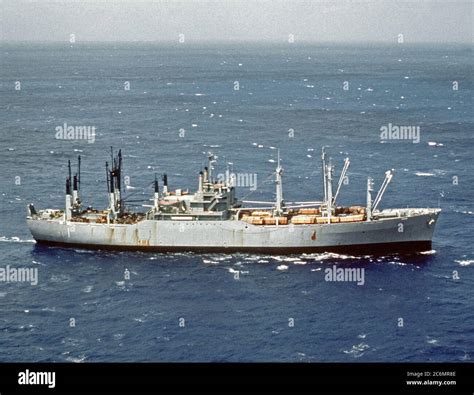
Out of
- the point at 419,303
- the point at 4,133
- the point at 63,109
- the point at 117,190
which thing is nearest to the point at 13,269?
the point at 117,190

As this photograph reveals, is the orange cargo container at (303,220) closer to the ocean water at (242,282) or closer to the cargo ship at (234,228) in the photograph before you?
the cargo ship at (234,228)

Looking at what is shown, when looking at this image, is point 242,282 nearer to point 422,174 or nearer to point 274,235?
point 274,235

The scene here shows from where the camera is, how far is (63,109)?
17725 cm

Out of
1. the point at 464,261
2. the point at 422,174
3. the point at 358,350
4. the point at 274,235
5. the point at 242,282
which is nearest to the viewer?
the point at 358,350

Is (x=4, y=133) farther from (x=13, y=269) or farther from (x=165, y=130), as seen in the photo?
(x=13, y=269)

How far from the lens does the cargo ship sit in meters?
77.2

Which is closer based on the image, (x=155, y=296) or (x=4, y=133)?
(x=155, y=296)

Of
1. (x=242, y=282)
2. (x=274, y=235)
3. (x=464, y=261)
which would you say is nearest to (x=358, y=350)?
(x=242, y=282)

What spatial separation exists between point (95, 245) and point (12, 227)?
11511 mm

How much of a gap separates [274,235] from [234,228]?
13.1 feet

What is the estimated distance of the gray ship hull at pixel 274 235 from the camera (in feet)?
253

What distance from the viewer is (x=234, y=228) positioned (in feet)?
255

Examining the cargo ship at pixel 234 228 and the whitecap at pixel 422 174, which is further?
the whitecap at pixel 422 174

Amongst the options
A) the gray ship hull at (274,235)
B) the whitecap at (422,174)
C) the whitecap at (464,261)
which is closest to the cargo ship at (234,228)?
the gray ship hull at (274,235)
